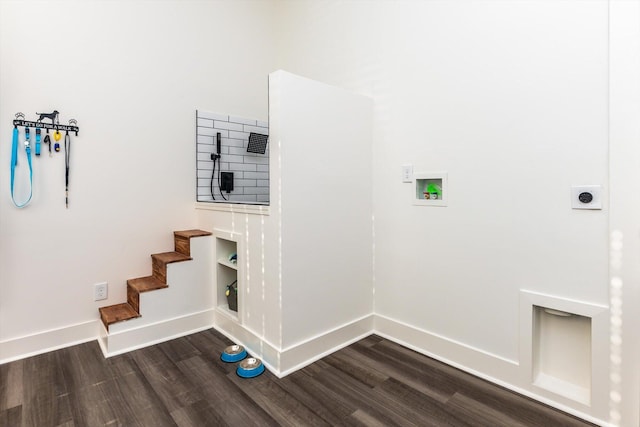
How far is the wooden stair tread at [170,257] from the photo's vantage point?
2.47m

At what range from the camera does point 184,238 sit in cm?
262

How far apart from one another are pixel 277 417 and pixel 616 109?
208 cm

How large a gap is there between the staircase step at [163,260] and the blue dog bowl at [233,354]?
2.41 feet

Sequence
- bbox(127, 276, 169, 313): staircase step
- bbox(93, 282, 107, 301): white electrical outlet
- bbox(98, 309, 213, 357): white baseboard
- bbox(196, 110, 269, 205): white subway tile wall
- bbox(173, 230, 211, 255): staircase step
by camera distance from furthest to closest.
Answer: bbox(196, 110, 269, 205): white subway tile wall → bbox(173, 230, 211, 255): staircase step → bbox(93, 282, 107, 301): white electrical outlet → bbox(127, 276, 169, 313): staircase step → bbox(98, 309, 213, 357): white baseboard

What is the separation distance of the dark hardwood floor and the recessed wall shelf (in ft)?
3.30

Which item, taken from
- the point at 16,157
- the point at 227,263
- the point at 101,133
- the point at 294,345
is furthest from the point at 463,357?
the point at 16,157

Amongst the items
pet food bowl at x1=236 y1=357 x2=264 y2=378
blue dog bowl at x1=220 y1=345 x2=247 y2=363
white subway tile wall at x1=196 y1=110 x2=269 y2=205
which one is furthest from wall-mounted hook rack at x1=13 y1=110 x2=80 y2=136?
pet food bowl at x1=236 y1=357 x2=264 y2=378

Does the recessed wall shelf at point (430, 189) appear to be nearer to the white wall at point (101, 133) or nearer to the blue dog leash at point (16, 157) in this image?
the white wall at point (101, 133)

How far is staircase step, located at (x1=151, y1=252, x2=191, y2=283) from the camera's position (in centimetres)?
245

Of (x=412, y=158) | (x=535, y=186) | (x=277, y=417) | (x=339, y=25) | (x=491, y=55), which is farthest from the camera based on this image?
(x=339, y=25)

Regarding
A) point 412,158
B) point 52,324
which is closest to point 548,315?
point 412,158

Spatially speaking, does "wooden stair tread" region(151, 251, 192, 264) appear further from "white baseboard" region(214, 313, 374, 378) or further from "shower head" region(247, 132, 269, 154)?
"shower head" region(247, 132, 269, 154)

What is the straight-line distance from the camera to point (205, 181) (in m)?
2.97

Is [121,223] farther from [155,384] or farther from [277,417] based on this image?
[277,417]
